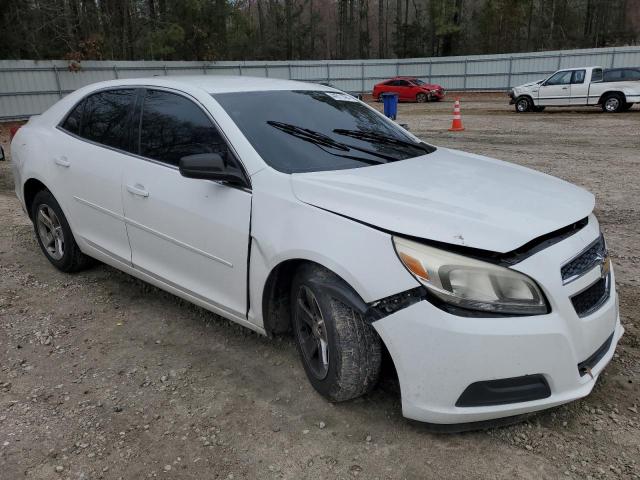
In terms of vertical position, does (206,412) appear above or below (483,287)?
below

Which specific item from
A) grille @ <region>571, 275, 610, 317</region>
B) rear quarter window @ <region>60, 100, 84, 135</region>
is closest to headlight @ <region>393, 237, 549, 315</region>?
grille @ <region>571, 275, 610, 317</region>

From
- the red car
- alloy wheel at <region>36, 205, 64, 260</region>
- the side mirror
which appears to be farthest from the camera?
the red car

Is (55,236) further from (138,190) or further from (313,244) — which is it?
(313,244)

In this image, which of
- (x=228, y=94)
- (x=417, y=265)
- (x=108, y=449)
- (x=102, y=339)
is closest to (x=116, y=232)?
(x=102, y=339)

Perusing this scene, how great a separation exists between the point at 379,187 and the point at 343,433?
1.22 m

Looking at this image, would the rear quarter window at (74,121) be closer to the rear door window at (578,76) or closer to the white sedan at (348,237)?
the white sedan at (348,237)

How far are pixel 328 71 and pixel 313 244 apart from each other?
112 ft

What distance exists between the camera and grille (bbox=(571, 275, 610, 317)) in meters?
2.40

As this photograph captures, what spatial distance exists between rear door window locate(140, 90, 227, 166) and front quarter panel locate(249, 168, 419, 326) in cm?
55

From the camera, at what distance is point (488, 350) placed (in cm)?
222

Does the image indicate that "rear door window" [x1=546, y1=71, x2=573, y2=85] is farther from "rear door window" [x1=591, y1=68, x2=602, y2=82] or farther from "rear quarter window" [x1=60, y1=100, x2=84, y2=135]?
"rear quarter window" [x1=60, y1=100, x2=84, y2=135]

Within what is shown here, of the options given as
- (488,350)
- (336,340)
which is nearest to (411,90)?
(336,340)

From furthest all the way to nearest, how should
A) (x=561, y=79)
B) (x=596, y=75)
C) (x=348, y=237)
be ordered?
(x=561, y=79), (x=596, y=75), (x=348, y=237)

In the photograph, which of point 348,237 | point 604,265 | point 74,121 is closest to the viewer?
point 348,237
